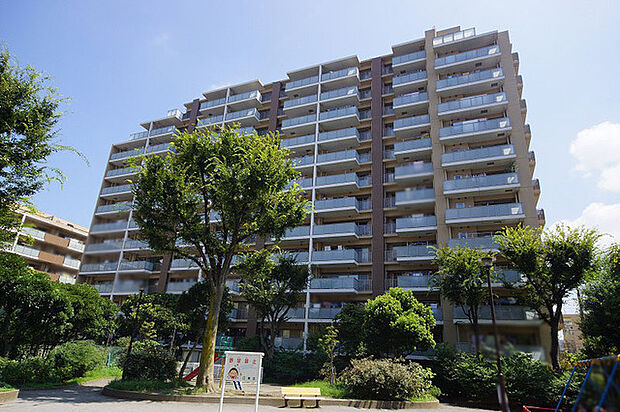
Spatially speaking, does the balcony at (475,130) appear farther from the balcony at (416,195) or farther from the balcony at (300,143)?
the balcony at (416,195)

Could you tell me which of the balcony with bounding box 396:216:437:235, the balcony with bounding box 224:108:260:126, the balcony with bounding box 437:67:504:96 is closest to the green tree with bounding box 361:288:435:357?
the balcony with bounding box 396:216:437:235

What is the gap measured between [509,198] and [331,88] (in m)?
22.8

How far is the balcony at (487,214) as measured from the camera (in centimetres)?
2680

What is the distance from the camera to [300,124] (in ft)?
132

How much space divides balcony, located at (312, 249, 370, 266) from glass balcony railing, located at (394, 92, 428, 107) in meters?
15.0

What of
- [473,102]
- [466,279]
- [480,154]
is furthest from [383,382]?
[473,102]

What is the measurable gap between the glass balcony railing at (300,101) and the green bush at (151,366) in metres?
30.4

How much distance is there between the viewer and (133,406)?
12.8 meters

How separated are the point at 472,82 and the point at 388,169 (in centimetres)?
1065

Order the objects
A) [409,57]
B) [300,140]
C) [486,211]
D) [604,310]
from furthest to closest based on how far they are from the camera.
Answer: [300,140]
[409,57]
[486,211]
[604,310]

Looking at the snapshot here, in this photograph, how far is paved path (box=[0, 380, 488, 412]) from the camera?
38.5 feet

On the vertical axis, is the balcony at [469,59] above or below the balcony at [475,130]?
above

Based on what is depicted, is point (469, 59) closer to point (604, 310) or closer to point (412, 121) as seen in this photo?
point (412, 121)

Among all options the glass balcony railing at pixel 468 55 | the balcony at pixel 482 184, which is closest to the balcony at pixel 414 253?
the balcony at pixel 482 184
